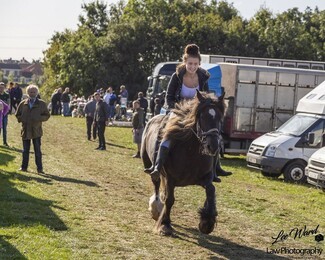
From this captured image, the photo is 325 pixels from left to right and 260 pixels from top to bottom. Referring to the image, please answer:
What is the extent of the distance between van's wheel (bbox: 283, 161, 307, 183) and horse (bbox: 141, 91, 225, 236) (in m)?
10.1

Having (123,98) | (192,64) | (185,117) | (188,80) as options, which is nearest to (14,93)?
(123,98)

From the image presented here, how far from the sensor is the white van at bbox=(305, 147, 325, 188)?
57.2 ft

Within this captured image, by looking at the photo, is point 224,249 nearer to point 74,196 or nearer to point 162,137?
point 162,137

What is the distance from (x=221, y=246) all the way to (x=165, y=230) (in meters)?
0.92

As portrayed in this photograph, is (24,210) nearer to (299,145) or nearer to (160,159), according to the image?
(160,159)

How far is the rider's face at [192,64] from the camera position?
10.6 m

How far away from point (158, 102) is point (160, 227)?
58.5 feet

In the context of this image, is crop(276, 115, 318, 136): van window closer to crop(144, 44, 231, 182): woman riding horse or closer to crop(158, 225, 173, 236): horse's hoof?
crop(144, 44, 231, 182): woman riding horse

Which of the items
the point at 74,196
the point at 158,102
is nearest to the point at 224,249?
the point at 74,196

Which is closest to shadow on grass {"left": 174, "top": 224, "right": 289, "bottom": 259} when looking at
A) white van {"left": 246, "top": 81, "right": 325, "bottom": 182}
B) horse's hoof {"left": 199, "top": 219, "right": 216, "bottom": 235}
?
horse's hoof {"left": 199, "top": 219, "right": 216, "bottom": 235}

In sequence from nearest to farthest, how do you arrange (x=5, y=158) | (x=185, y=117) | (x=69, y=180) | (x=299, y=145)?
(x=185, y=117)
(x=69, y=180)
(x=5, y=158)
(x=299, y=145)

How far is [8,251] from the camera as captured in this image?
8719 millimetres

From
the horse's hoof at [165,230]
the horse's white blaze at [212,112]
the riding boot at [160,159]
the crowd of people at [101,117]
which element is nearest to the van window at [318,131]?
the crowd of people at [101,117]

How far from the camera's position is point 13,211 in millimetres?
11680
